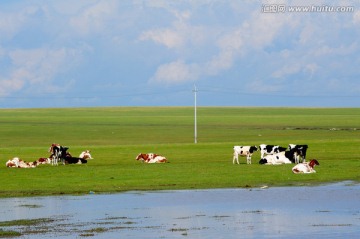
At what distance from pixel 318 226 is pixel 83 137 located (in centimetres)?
7212

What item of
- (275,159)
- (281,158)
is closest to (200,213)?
(275,159)

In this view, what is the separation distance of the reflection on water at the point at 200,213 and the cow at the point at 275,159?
10.4 meters

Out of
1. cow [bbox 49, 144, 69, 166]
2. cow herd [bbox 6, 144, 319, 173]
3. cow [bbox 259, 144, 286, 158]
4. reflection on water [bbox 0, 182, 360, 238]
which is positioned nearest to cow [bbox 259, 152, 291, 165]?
cow herd [bbox 6, 144, 319, 173]

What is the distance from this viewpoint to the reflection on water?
75.7 feet

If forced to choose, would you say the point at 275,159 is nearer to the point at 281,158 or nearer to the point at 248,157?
the point at 281,158

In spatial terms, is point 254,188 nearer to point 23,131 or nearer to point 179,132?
point 179,132

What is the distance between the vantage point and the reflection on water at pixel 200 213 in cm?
2308

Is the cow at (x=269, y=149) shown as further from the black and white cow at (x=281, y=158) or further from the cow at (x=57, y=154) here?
the cow at (x=57, y=154)

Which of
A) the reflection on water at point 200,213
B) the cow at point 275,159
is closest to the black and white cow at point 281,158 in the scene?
the cow at point 275,159

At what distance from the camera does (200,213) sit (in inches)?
1072

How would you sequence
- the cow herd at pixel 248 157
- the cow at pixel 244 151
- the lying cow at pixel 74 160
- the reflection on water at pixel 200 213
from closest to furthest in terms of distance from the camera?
the reflection on water at pixel 200 213 < the cow herd at pixel 248 157 < the cow at pixel 244 151 < the lying cow at pixel 74 160

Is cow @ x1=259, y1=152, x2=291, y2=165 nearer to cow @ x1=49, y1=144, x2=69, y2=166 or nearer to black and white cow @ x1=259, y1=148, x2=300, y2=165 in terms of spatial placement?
black and white cow @ x1=259, y1=148, x2=300, y2=165

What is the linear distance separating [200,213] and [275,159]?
19.2m

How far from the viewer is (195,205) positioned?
96.7 feet
